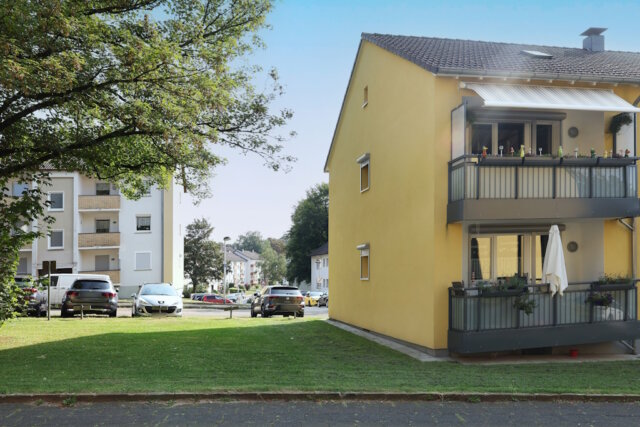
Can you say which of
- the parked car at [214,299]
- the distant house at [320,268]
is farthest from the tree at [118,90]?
the distant house at [320,268]

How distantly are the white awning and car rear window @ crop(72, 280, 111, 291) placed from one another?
1875 centimetres

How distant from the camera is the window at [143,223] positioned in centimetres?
5284

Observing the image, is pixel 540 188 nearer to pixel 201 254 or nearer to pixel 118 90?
pixel 118 90

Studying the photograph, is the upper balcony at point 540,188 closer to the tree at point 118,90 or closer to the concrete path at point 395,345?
the concrete path at point 395,345

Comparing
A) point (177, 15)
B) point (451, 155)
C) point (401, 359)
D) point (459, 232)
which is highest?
point (177, 15)

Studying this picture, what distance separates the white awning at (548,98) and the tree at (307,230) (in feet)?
192

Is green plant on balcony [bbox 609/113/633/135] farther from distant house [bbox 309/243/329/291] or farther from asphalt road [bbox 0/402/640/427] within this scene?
distant house [bbox 309/243/329/291]

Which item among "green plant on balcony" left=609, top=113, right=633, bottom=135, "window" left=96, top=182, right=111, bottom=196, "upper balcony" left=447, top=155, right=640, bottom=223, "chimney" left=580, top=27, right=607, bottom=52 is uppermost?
"chimney" left=580, top=27, right=607, bottom=52

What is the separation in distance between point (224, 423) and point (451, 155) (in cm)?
853

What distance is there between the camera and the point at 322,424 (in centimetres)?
764

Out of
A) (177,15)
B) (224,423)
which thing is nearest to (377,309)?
(177,15)

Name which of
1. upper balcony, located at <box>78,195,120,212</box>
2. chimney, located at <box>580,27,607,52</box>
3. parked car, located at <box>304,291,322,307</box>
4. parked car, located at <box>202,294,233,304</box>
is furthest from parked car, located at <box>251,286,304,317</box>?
parked car, located at <box>202,294,233,304</box>

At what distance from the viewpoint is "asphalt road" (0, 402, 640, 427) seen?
303 inches

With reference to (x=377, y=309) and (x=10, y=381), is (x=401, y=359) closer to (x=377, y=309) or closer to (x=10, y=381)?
(x=377, y=309)
